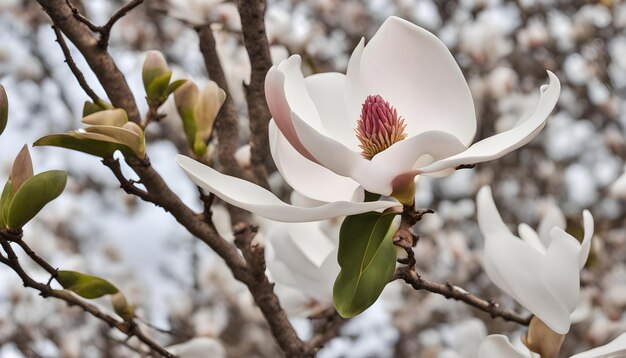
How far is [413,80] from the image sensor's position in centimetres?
56

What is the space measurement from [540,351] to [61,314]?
102 inches

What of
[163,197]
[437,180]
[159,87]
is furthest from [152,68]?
[437,180]

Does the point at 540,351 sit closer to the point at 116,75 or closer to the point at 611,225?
the point at 116,75

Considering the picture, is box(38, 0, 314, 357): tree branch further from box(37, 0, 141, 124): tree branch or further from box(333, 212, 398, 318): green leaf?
box(333, 212, 398, 318): green leaf

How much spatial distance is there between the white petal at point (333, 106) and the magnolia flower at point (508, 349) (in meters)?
0.21

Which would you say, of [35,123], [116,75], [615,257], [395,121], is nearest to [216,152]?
[116,75]

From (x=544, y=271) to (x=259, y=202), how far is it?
280 millimetres

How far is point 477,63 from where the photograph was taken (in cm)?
289

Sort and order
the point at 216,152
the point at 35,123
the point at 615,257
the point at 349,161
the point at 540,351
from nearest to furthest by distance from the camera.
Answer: the point at 349,161 < the point at 540,351 < the point at 216,152 < the point at 615,257 < the point at 35,123

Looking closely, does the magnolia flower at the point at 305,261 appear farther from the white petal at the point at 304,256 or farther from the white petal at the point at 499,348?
the white petal at the point at 499,348

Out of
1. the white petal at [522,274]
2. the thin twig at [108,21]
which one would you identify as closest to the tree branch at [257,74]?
the thin twig at [108,21]

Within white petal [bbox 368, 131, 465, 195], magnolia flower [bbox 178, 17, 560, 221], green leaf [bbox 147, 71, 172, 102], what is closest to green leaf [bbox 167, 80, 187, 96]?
green leaf [bbox 147, 71, 172, 102]

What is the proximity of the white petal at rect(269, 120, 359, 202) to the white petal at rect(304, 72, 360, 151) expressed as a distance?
0.11 ft

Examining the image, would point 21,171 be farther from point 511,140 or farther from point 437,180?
point 437,180
